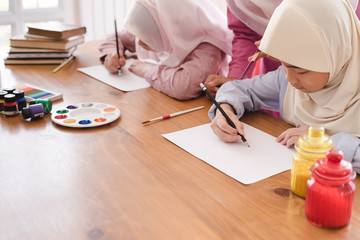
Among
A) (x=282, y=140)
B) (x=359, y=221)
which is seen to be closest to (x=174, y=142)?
(x=282, y=140)

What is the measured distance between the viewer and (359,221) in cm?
82

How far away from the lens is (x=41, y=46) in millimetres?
1965

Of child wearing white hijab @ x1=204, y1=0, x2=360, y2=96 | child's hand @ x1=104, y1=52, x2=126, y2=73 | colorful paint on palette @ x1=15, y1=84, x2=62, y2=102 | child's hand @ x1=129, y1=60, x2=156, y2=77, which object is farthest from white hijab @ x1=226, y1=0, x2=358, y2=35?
colorful paint on palette @ x1=15, y1=84, x2=62, y2=102

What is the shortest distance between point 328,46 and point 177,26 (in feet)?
2.49

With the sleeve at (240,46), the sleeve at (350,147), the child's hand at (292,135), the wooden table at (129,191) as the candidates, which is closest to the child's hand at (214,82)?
the sleeve at (240,46)

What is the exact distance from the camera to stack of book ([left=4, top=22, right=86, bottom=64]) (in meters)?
1.96

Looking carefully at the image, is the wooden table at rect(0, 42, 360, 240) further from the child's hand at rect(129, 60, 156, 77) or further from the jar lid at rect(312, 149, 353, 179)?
the child's hand at rect(129, 60, 156, 77)

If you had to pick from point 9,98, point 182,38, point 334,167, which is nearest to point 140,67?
point 182,38

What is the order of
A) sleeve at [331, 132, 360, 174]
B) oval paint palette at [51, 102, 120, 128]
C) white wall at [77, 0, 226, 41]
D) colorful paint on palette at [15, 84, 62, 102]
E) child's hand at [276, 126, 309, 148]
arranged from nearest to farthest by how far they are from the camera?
sleeve at [331, 132, 360, 174] → child's hand at [276, 126, 309, 148] → oval paint palette at [51, 102, 120, 128] → colorful paint on palette at [15, 84, 62, 102] → white wall at [77, 0, 226, 41]

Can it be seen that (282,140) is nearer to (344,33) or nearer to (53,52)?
(344,33)

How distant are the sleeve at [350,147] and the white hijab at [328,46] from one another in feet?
0.15

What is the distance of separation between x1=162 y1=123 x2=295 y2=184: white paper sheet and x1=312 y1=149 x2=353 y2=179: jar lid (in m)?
0.22

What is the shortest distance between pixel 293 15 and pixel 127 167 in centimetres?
54

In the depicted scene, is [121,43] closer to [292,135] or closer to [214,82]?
[214,82]
